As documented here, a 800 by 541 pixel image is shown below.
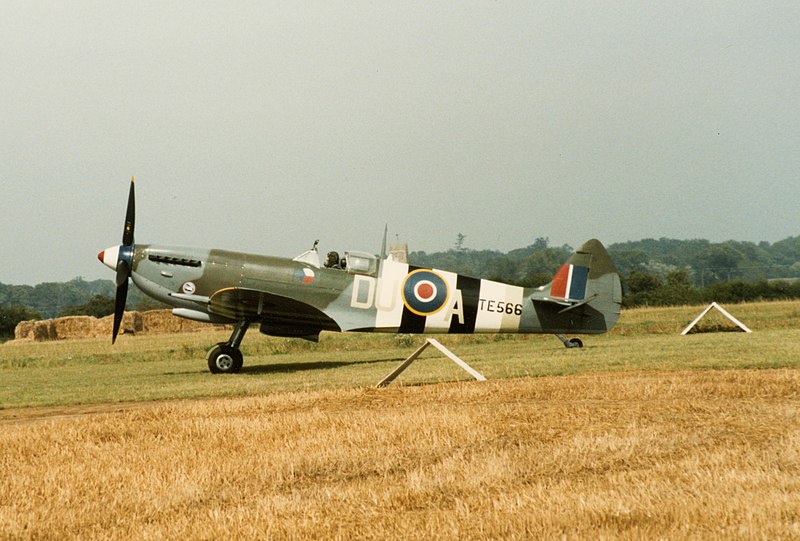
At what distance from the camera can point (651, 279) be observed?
6319cm

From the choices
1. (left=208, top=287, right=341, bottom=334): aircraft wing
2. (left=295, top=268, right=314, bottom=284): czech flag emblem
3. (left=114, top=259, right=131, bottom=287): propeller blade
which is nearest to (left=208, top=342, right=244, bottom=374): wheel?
(left=208, top=287, right=341, bottom=334): aircraft wing

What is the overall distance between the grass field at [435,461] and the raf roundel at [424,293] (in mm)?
5901

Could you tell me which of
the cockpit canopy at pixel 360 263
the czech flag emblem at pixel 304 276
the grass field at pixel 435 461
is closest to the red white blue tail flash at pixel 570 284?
the cockpit canopy at pixel 360 263

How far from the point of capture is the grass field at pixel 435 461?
4.89m

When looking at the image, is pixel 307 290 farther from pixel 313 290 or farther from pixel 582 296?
pixel 582 296

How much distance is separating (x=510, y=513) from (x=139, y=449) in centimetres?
406

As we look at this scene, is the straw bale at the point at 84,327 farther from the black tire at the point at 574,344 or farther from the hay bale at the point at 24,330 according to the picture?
the black tire at the point at 574,344

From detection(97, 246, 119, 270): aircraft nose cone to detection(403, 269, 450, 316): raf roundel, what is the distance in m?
6.49

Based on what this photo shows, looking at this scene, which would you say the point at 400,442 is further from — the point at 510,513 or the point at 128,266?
the point at 128,266

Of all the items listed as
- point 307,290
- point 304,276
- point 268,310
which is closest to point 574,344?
point 307,290

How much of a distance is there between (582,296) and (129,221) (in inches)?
416

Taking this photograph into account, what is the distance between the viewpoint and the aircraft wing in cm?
1791

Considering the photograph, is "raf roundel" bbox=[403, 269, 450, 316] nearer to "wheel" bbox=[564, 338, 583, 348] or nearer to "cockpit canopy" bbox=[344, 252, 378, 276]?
"cockpit canopy" bbox=[344, 252, 378, 276]

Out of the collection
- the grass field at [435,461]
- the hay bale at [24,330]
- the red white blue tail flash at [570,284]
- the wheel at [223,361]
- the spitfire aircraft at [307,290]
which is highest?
the red white blue tail flash at [570,284]
